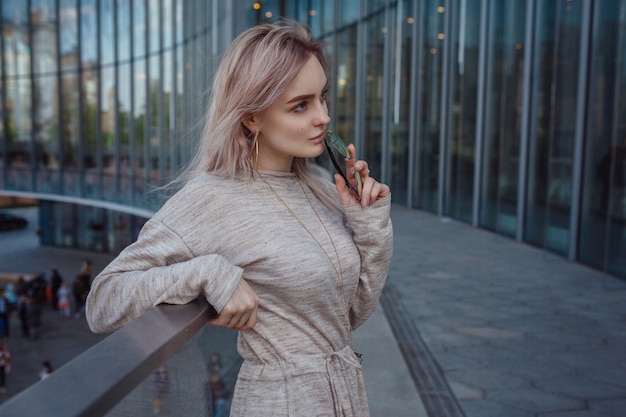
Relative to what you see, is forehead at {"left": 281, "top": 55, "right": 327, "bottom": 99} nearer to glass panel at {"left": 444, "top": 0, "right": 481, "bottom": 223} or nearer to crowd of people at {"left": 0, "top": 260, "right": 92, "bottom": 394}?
glass panel at {"left": 444, "top": 0, "right": 481, "bottom": 223}

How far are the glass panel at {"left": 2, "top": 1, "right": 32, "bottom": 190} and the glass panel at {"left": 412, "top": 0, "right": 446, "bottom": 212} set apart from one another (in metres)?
19.0

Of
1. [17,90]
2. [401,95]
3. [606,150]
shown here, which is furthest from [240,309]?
[17,90]

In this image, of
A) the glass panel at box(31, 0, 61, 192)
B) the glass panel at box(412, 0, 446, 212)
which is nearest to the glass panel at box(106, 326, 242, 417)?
the glass panel at box(412, 0, 446, 212)

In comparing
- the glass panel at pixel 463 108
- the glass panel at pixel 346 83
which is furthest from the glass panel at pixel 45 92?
the glass panel at pixel 463 108

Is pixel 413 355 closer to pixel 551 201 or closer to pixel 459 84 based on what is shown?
pixel 551 201

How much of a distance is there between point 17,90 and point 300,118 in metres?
30.5

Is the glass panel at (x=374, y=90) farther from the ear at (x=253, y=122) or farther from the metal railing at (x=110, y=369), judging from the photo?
the metal railing at (x=110, y=369)

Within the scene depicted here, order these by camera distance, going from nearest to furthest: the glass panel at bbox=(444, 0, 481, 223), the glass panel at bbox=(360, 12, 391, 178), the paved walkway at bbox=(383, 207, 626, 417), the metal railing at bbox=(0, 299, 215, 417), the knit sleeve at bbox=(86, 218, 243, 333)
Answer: the metal railing at bbox=(0, 299, 215, 417), the knit sleeve at bbox=(86, 218, 243, 333), the paved walkway at bbox=(383, 207, 626, 417), the glass panel at bbox=(444, 0, 481, 223), the glass panel at bbox=(360, 12, 391, 178)

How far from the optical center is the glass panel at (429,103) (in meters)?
15.2

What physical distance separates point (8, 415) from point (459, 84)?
1410 cm

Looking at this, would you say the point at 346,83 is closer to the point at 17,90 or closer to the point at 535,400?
the point at 17,90

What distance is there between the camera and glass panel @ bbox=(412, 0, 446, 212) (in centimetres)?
1521

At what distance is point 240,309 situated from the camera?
1229 millimetres

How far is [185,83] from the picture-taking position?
21.2m
